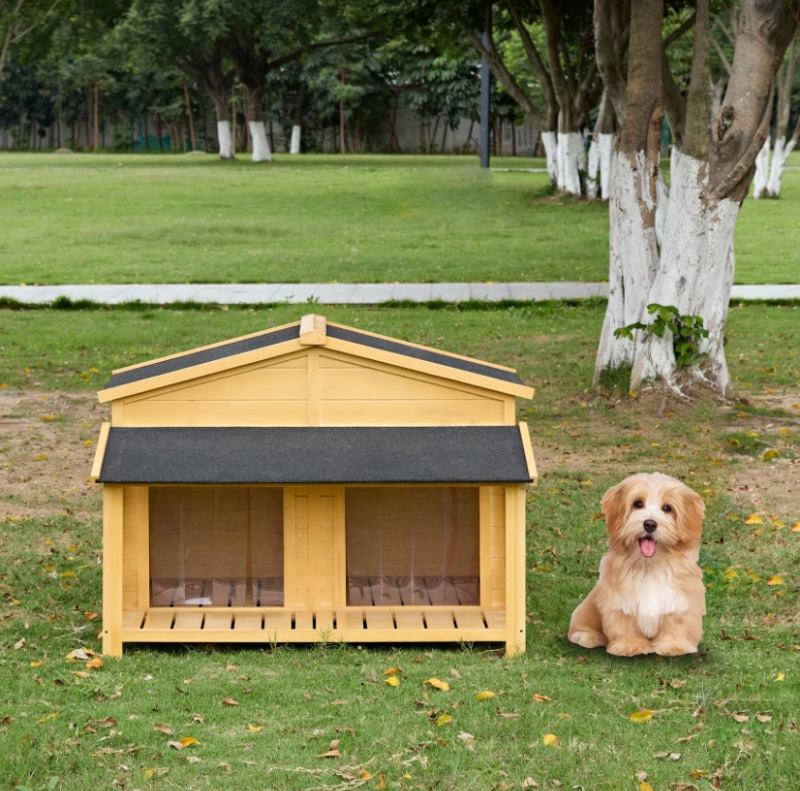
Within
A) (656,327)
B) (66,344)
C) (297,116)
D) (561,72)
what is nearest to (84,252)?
(66,344)

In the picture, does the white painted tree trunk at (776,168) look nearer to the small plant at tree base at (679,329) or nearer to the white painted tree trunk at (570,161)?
the white painted tree trunk at (570,161)

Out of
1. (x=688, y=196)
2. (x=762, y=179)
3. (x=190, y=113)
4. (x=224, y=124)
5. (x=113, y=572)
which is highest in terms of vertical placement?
(x=190, y=113)

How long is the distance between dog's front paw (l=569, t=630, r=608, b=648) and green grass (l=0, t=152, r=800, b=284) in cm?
1529

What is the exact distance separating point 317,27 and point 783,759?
40660 mm

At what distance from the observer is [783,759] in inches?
187

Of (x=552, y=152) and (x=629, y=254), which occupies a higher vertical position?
(x=552, y=152)

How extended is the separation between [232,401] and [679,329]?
6632 mm

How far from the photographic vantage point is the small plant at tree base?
11664mm

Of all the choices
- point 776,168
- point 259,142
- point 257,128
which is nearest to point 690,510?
point 776,168

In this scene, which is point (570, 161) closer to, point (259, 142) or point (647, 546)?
point (259, 142)

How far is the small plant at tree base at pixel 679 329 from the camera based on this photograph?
38.3 ft

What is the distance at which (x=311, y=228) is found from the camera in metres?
27.2

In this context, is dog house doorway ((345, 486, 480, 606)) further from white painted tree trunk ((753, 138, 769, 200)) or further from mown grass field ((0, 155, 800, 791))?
white painted tree trunk ((753, 138, 769, 200))

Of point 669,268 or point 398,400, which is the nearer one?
point 398,400
